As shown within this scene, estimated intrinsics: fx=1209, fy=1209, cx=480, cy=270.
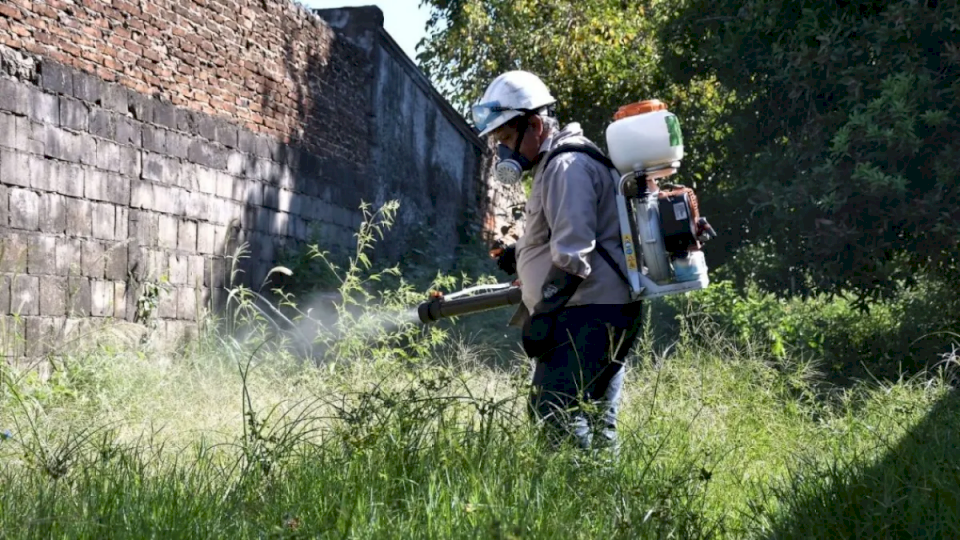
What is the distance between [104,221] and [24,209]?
819 mm

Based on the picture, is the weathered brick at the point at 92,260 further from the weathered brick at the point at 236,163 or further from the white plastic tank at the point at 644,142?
the white plastic tank at the point at 644,142

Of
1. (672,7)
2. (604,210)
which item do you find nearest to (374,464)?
(604,210)

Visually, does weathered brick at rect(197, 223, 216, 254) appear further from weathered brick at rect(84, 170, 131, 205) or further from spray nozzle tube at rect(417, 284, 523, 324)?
spray nozzle tube at rect(417, 284, 523, 324)

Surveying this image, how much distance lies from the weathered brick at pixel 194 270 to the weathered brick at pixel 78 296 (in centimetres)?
121

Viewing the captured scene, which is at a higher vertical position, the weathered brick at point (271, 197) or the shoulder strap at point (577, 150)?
the weathered brick at point (271, 197)

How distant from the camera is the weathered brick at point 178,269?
8.74 metres

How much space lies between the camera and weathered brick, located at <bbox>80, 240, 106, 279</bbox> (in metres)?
7.71

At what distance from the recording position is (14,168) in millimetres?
7090

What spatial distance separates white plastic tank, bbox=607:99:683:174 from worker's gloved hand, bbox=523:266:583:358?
523 mm

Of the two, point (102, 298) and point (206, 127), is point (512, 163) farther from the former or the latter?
point (206, 127)

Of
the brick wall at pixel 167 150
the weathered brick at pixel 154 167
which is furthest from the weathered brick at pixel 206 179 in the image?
the weathered brick at pixel 154 167

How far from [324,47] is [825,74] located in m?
4.53

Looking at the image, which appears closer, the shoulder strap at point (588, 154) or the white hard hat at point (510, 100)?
the shoulder strap at point (588, 154)

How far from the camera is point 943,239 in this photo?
9461 mm
